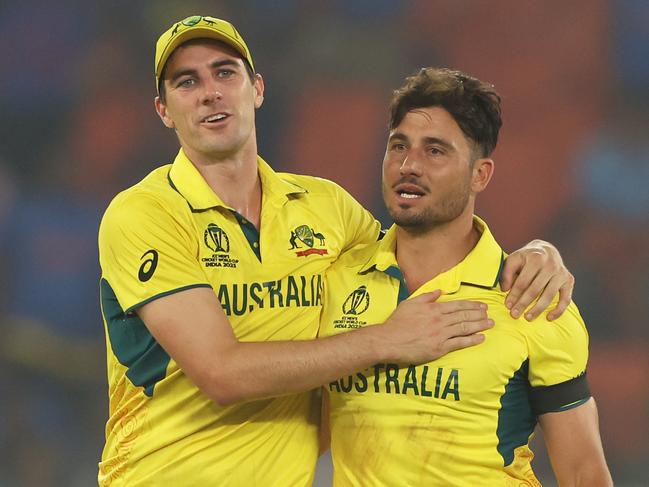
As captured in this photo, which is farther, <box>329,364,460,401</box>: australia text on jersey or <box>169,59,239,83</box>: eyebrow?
<box>169,59,239,83</box>: eyebrow

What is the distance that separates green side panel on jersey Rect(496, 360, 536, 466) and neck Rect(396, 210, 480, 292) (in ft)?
1.02

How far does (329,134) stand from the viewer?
5684mm

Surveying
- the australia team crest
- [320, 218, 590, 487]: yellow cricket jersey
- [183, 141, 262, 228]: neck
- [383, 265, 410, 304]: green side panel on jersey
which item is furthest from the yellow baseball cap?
[320, 218, 590, 487]: yellow cricket jersey

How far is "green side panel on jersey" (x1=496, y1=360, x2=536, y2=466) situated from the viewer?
7.02 ft

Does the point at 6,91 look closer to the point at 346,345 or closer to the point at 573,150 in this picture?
the point at 573,150

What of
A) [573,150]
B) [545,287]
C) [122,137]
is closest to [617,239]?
[573,150]

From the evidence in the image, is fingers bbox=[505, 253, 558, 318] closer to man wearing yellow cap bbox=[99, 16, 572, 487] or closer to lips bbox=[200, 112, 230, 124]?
man wearing yellow cap bbox=[99, 16, 572, 487]

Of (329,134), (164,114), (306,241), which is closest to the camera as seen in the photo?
(306,241)

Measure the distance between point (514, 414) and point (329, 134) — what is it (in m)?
3.69

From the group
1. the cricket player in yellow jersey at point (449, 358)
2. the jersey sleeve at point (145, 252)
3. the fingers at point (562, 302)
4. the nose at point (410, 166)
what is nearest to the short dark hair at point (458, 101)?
the cricket player in yellow jersey at point (449, 358)

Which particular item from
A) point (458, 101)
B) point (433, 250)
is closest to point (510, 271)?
point (433, 250)

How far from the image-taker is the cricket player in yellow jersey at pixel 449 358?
2.12m

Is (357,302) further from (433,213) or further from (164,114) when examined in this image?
(164,114)

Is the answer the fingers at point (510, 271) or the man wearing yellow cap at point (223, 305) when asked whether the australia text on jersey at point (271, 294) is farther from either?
the fingers at point (510, 271)
